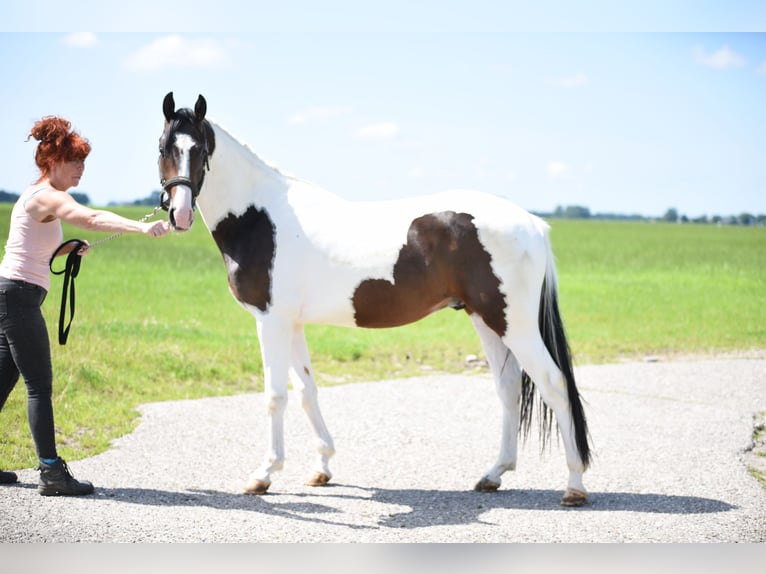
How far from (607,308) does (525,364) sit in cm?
866

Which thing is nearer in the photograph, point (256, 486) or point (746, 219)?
point (256, 486)

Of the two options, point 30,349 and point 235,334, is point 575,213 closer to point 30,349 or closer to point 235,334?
point 235,334

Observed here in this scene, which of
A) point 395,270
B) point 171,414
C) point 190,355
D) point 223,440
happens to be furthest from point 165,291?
point 395,270

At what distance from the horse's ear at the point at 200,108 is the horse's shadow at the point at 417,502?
85.5 inches

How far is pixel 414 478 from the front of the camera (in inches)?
205

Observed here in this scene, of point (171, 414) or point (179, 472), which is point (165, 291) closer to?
point (171, 414)

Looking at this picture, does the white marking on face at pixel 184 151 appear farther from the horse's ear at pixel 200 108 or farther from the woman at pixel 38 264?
the woman at pixel 38 264

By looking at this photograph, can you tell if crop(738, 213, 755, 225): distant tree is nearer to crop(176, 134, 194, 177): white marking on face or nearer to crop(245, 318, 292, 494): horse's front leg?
crop(245, 318, 292, 494): horse's front leg

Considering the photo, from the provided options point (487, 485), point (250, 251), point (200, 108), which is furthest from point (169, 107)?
point (487, 485)

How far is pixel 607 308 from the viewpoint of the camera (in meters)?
12.7

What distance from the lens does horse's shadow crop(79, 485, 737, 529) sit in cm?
437

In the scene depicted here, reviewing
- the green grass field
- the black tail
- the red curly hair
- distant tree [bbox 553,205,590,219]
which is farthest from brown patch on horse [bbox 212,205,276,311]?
distant tree [bbox 553,205,590,219]

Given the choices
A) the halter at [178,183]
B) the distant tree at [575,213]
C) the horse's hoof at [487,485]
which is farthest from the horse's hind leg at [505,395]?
the distant tree at [575,213]

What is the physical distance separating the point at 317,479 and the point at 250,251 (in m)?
1.52
